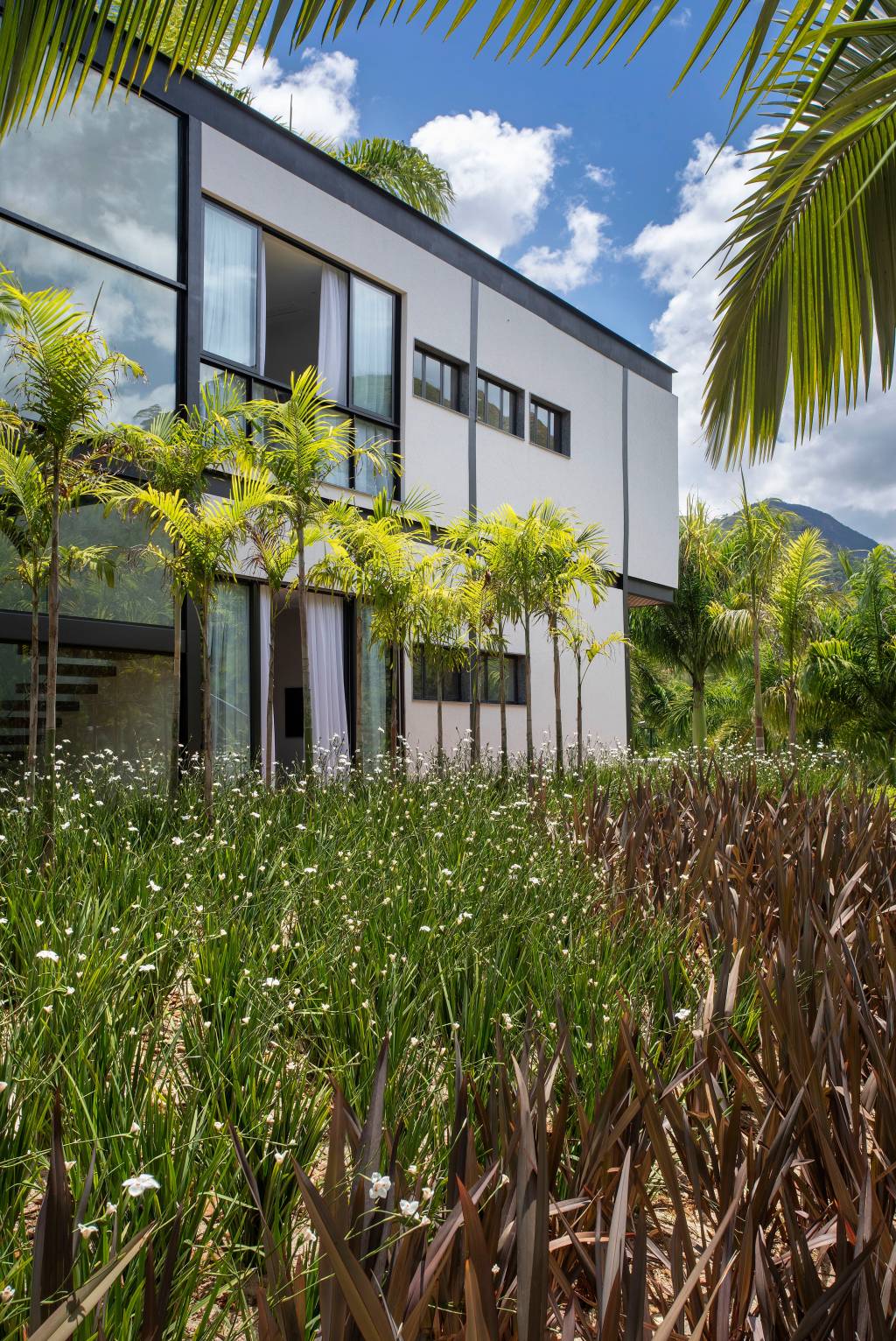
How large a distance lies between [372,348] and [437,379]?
1667 mm

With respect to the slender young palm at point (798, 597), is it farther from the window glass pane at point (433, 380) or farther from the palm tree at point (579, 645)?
the window glass pane at point (433, 380)

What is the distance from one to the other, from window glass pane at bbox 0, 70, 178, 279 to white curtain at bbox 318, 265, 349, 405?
95.2 inches

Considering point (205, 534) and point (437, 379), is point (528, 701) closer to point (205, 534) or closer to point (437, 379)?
point (437, 379)

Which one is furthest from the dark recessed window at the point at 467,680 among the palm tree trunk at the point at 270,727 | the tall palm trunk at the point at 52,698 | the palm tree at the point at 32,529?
the tall palm trunk at the point at 52,698

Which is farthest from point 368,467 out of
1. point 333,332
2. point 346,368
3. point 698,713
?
point 698,713

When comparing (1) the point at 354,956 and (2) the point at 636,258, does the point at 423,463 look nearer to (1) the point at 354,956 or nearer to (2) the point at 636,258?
(2) the point at 636,258

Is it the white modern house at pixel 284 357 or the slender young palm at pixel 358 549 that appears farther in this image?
the slender young palm at pixel 358 549

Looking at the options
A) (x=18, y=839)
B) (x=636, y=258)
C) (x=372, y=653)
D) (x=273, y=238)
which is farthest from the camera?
(x=372, y=653)

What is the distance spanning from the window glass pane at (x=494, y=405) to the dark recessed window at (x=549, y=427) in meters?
0.85

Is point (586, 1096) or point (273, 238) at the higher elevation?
point (273, 238)

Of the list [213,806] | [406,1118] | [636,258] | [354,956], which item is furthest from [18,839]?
[636,258]

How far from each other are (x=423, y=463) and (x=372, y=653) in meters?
2.98

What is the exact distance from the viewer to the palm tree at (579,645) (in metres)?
13.7

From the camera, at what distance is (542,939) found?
3982mm
